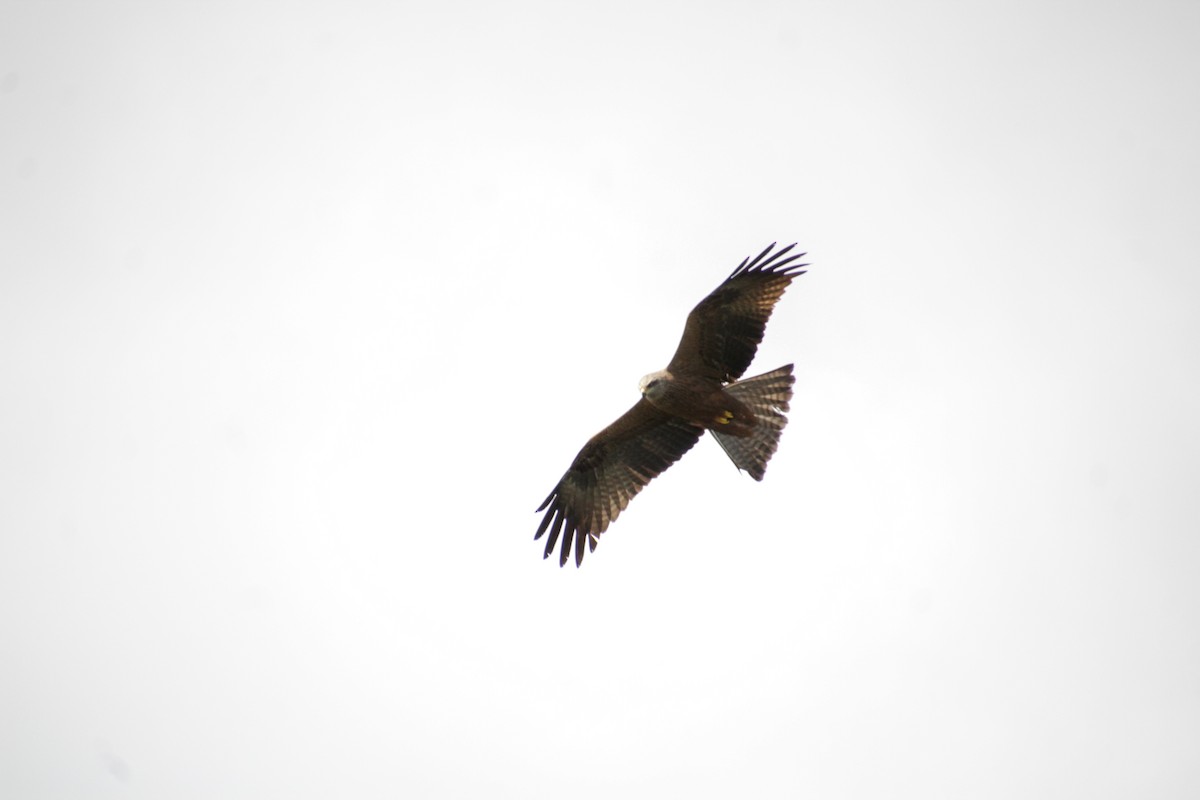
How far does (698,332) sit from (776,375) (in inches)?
38.5

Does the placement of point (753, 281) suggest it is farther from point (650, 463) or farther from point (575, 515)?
point (575, 515)

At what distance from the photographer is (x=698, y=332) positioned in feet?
38.7

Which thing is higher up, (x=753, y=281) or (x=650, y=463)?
(x=753, y=281)

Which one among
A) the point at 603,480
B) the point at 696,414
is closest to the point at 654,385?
the point at 696,414

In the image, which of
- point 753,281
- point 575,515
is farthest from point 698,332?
point 575,515

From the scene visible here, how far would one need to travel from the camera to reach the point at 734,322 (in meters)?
11.9

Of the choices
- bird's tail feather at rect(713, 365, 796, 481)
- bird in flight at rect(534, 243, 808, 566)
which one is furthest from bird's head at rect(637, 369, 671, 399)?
bird's tail feather at rect(713, 365, 796, 481)

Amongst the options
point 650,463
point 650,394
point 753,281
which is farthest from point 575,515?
point 753,281

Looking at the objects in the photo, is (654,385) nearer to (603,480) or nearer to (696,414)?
(696,414)

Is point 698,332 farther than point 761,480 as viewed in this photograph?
No

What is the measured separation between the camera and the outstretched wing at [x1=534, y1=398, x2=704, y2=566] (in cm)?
1262

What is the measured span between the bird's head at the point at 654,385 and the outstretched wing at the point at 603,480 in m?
0.94

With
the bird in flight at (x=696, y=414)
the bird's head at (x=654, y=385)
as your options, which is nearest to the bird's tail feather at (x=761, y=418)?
the bird in flight at (x=696, y=414)

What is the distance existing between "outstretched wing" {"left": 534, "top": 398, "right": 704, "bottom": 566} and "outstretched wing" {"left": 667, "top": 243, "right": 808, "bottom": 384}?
2.90 ft
